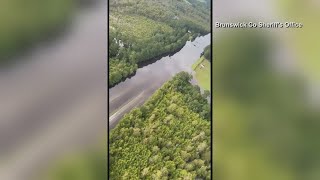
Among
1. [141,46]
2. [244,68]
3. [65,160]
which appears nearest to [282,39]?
[244,68]

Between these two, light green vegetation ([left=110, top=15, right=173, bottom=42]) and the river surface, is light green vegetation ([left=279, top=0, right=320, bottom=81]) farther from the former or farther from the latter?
light green vegetation ([left=110, top=15, right=173, bottom=42])

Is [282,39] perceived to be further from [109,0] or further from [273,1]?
[109,0]

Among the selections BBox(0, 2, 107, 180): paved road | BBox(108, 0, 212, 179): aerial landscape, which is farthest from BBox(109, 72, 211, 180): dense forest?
BBox(0, 2, 107, 180): paved road

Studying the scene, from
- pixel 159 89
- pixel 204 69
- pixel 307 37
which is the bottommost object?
pixel 159 89

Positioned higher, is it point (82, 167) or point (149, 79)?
point (149, 79)

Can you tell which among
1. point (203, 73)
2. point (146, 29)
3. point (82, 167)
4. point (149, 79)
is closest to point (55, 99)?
point (82, 167)

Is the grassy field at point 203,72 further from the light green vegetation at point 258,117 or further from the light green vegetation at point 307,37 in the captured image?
the light green vegetation at point 307,37

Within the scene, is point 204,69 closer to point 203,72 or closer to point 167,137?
point 203,72
